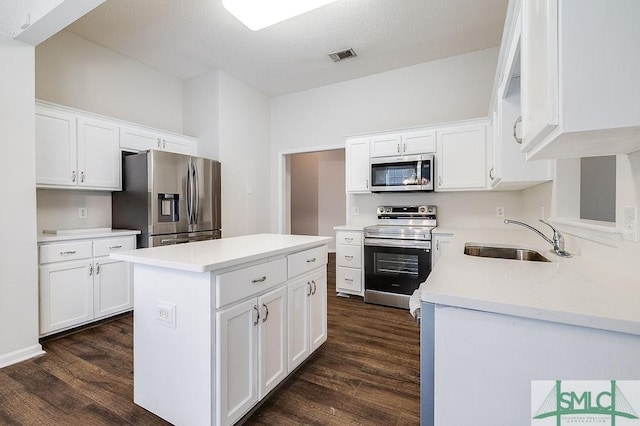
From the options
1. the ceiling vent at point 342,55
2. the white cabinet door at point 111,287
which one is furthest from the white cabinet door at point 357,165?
the white cabinet door at point 111,287

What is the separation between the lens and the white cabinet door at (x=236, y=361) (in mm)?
1349

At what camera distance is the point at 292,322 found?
6.21ft

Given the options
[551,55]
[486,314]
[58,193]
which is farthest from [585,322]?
[58,193]

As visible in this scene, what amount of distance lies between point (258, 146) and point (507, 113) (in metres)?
3.46

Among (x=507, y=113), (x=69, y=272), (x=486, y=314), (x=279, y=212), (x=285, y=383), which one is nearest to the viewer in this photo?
(x=486, y=314)

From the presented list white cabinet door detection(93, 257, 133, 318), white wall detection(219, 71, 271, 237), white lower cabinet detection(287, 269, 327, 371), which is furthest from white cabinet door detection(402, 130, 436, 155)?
white cabinet door detection(93, 257, 133, 318)

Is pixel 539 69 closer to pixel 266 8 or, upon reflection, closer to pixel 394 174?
pixel 266 8

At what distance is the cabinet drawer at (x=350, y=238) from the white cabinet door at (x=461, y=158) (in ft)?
3.55

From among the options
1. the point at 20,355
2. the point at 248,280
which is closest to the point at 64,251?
the point at 20,355

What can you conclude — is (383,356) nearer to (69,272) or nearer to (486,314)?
(486,314)

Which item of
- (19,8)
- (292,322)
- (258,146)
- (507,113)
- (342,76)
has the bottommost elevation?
(292,322)

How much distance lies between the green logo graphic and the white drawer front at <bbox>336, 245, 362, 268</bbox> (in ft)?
9.25

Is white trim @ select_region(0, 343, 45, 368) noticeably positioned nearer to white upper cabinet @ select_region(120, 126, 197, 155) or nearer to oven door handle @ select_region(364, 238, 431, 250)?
white upper cabinet @ select_region(120, 126, 197, 155)

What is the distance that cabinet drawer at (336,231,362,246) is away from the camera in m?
3.58
